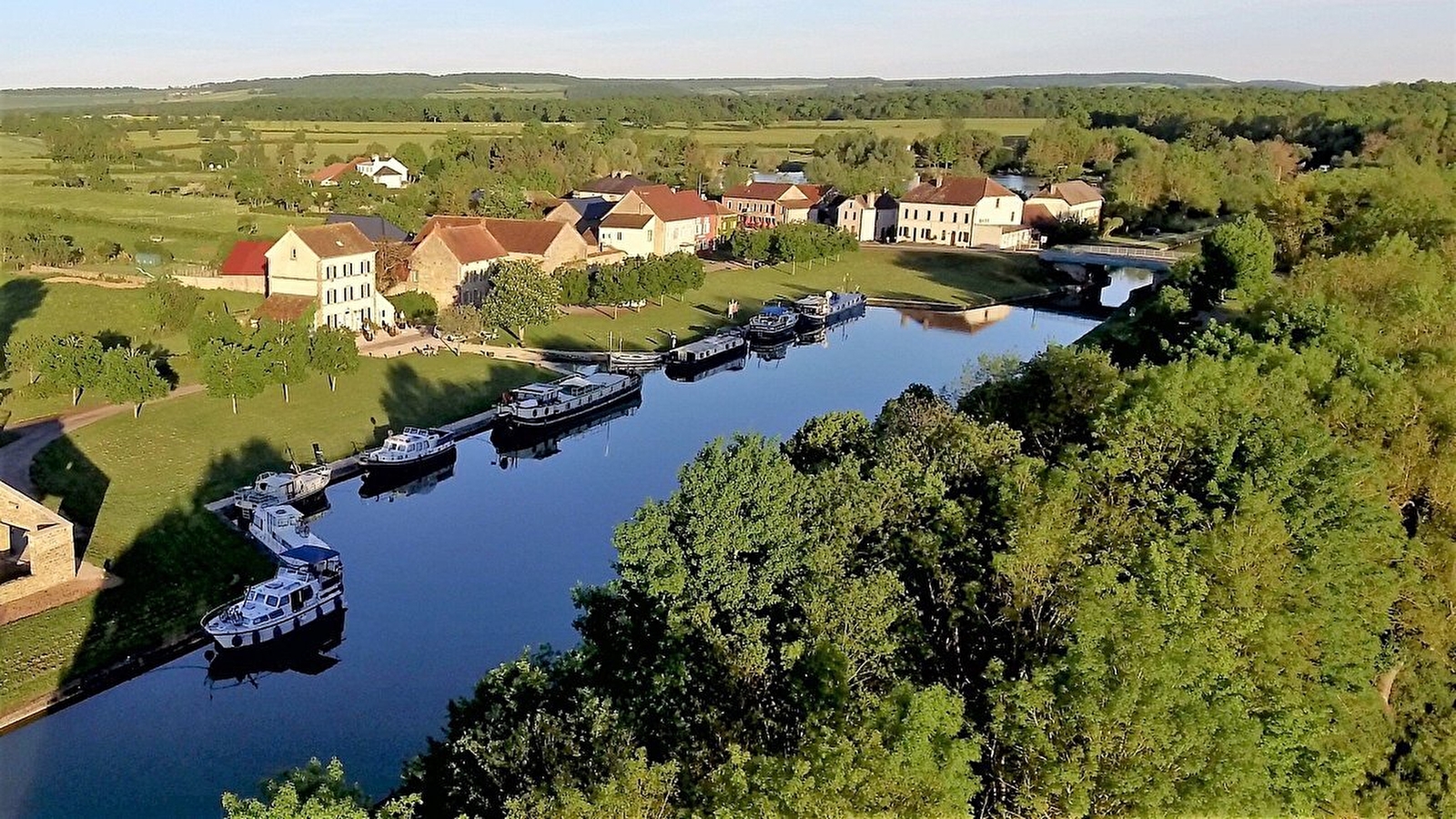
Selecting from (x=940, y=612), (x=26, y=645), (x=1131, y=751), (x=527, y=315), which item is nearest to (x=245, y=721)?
(x=26, y=645)

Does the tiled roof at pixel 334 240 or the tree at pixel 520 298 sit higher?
the tiled roof at pixel 334 240

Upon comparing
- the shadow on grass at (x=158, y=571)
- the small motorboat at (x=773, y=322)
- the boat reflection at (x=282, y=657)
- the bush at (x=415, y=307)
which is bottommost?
the boat reflection at (x=282, y=657)

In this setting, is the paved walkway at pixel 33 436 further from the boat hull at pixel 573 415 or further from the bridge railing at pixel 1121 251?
Answer: the bridge railing at pixel 1121 251

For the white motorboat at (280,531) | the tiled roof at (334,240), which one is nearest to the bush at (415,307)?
the tiled roof at (334,240)

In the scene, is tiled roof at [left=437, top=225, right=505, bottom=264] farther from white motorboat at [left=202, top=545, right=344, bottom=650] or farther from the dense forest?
the dense forest

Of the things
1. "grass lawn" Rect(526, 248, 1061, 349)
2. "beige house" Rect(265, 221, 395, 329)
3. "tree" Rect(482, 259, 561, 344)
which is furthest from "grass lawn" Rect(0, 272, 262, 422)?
"grass lawn" Rect(526, 248, 1061, 349)

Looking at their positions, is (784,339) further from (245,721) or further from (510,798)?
(510,798)

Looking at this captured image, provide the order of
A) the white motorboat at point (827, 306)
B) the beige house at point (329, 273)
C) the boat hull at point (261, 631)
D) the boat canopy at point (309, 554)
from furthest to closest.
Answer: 1. the white motorboat at point (827, 306)
2. the beige house at point (329, 273)
3. the boat canopy at point (309, 554)
4. the boat hull at point (261, 631)
